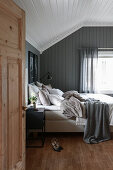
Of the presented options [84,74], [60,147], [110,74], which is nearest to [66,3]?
[60,147]

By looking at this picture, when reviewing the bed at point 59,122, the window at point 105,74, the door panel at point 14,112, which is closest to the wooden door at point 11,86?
the door panel at point 14,112

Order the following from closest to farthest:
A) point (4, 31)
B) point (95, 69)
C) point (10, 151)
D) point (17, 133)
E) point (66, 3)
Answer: point (4, 31) < point (10, 151) < point (17, 133) < point (66, 3) < point (95, 69)

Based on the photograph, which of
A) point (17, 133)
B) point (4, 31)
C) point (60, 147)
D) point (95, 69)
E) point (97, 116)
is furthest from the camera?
point (95, 69)

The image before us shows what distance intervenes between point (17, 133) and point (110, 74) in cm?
587

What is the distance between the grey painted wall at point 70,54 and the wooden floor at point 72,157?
3.51 meters

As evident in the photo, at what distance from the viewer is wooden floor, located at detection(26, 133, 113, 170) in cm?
328

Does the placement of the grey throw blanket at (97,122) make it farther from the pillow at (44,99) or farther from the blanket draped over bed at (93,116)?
the pillow at (44,99)

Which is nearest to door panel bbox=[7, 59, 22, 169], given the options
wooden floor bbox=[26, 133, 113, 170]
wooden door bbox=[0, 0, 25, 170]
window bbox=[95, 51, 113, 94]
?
wooden door bbox=[0, 0, 25, 170]

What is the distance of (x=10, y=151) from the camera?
7.68 feet

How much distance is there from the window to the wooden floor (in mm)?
3571

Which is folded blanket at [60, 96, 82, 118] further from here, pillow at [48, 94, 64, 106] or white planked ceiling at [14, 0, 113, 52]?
white planked ceiling at [14, 0, 113, 52]

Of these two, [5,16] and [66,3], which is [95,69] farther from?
[5,16]

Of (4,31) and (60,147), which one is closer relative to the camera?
(4,31)

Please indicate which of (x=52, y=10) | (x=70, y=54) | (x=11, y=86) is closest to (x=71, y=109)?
(x=52, y=10)
